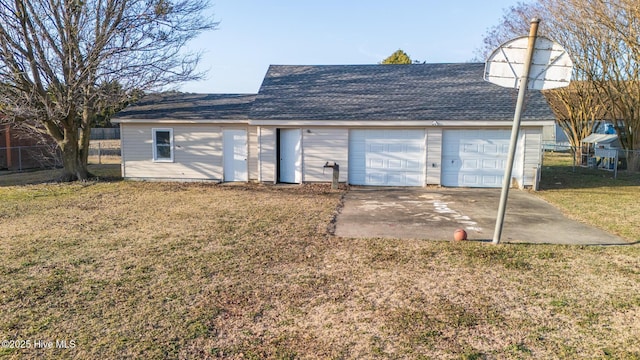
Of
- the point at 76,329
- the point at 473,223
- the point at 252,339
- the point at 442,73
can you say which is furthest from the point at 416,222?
the point at 442,73

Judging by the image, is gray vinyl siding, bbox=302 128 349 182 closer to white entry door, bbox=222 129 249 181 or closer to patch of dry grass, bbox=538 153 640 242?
white entry door, bbox=222 129 249 181

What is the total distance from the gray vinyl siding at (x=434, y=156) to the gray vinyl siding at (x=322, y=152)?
2.77m

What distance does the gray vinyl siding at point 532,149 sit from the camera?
13.8m

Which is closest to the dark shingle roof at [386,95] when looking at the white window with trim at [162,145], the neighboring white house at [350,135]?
the neighboring white house at [350,135]

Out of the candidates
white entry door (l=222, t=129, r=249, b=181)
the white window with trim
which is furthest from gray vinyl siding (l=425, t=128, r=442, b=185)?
the white window with trim

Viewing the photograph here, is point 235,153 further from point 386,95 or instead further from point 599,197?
point 599,197

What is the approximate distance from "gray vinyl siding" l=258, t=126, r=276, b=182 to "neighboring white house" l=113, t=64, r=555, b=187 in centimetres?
4

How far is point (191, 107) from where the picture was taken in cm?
1692

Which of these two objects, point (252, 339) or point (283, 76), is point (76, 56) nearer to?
point (283, 76)

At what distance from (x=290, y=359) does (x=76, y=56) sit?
14049 millimetres

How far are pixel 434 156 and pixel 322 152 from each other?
12.6 feet

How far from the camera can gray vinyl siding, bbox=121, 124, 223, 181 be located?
51.8ft

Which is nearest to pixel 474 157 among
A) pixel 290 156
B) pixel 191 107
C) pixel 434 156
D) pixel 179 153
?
pixel 434 156

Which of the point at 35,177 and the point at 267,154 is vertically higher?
the point at 267,154
